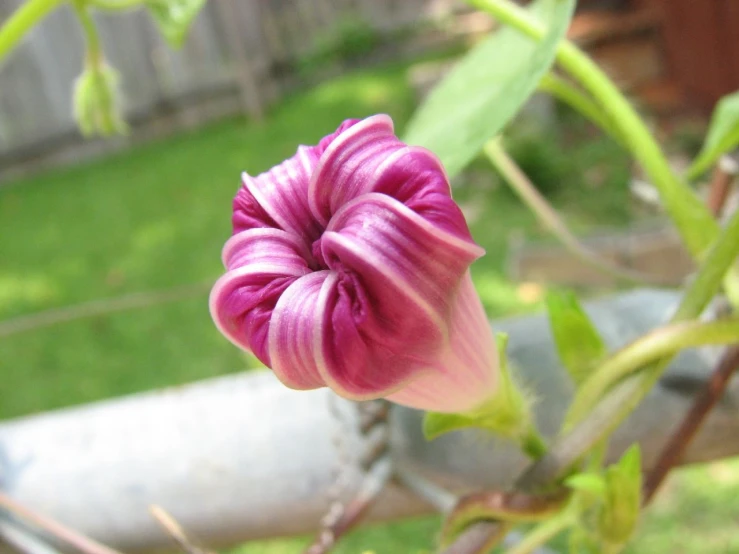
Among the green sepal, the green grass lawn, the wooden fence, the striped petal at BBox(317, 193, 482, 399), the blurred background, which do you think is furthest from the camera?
the wooden fence

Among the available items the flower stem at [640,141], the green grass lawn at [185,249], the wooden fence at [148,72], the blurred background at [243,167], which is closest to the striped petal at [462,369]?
the flower stem at [640,141]

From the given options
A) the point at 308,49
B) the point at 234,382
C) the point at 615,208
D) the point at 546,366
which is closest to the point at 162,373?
the point at 615,208

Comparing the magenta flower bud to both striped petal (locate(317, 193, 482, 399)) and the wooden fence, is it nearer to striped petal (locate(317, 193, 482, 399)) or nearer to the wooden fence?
striped petal (locate(317, 193, 482, 399))

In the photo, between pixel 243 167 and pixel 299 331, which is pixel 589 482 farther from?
pixel 243 167

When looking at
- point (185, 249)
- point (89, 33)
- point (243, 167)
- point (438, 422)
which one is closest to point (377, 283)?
point (438, 422)

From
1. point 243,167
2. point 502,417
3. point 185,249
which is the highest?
point 502,417

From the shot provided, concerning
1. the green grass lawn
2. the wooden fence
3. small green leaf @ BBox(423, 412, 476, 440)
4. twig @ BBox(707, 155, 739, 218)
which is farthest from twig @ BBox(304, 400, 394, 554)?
the wooden fence

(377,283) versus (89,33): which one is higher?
(89,33)
